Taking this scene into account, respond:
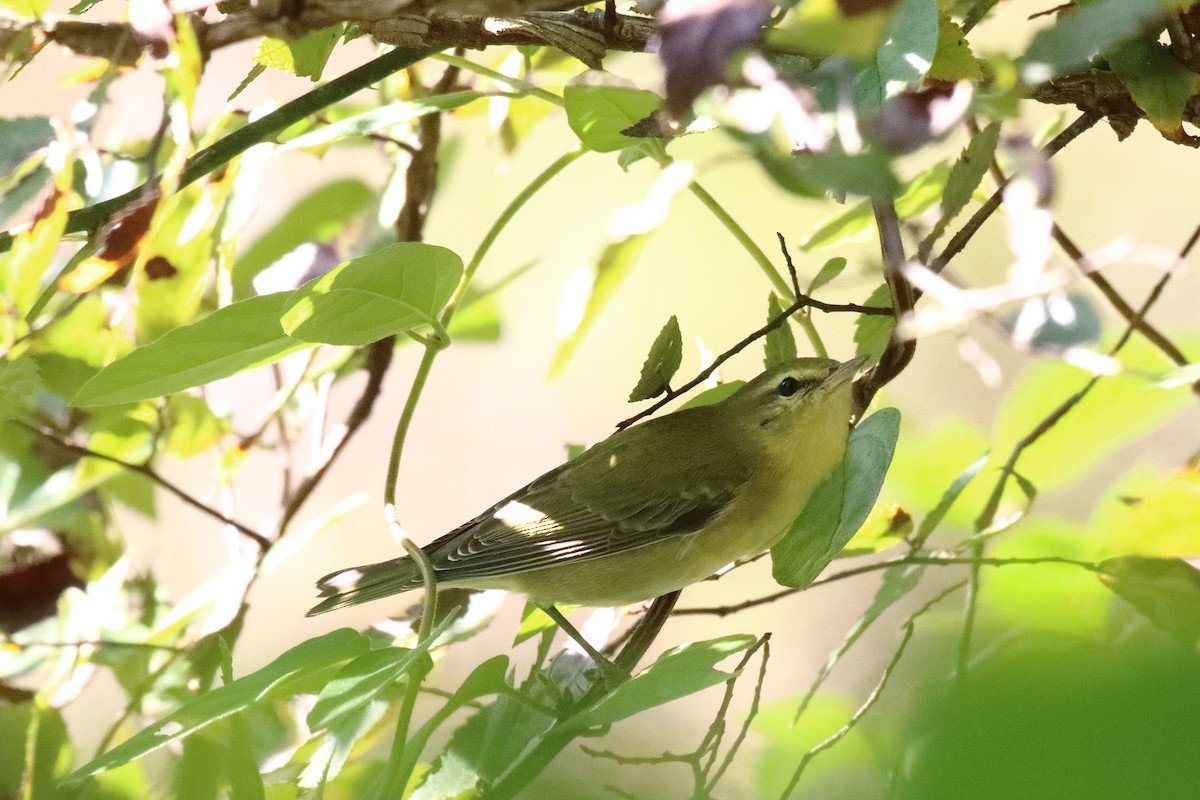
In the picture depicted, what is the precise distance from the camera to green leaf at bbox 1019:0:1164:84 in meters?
0.45

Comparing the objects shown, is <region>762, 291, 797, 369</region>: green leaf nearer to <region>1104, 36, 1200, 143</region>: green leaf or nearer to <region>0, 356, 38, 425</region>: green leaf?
<region>1104, 36, 1200, 143</region>: green leaf

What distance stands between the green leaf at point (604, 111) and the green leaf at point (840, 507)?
9.7 inches

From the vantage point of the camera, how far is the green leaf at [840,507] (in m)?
0.64

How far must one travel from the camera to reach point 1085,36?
46 centimetres

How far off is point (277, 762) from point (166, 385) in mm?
407

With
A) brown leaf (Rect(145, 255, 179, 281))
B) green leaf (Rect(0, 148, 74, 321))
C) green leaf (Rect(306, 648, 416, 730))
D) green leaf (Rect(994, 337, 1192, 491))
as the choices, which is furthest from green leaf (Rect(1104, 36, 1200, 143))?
brown leaf (Rect(145, 255, 179, 281))

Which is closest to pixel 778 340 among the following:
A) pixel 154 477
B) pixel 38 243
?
pixel 38 243

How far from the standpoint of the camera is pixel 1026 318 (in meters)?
0.82

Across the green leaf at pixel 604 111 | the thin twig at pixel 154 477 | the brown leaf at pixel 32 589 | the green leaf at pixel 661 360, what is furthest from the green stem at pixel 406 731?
the brown leaf at pixel 32 589

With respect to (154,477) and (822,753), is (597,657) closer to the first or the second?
(822,753)

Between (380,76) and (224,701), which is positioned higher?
(380,76)

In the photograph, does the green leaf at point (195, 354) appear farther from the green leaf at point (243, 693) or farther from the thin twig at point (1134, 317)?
the thin twig at point (1134, 317)

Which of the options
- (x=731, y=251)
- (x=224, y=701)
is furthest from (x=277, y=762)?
(x=731, y=251)

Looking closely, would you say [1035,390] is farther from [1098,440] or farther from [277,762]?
[277,762]
